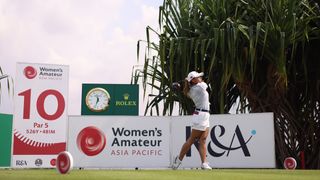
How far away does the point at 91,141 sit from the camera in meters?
11.1

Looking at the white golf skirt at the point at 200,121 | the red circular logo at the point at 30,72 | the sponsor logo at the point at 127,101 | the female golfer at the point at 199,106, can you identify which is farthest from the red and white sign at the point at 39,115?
the white golf skirt at the point at 200,121

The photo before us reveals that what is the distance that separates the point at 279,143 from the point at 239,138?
1399 mm

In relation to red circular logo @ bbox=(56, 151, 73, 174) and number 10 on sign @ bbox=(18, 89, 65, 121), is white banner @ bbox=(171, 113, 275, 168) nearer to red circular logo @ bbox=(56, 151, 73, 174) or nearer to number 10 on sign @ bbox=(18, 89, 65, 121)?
number 10 on sign @ bbox=(18, 89, 65, 121)

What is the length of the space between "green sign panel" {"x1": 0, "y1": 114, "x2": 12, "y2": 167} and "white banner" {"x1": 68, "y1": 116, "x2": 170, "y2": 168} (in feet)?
6.10

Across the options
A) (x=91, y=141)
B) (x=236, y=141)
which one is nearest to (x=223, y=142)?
(x=236, y=141)

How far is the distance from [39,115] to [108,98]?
6.54 ft

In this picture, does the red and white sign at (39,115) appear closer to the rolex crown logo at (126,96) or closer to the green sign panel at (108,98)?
the green sign panel at (108,98)

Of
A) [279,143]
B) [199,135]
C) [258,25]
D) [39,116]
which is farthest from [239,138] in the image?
[39,116]

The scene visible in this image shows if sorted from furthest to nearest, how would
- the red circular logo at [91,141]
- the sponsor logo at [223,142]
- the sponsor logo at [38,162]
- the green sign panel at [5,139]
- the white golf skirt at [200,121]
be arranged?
1. the green sign panel at [5,139]
2. the red circular logo at [91,141]
3. the sponsor logo at [38,162]
4. the sponsor logo at [223,142]
5. the white golf skirt at [200,121]

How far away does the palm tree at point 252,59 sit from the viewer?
11.5 metres

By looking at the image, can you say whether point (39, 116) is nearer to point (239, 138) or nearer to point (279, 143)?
point (239, 138)

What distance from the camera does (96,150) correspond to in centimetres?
1117

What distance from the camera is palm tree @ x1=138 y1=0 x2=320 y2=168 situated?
453 inches

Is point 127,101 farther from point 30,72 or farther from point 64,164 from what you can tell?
point 64,164
